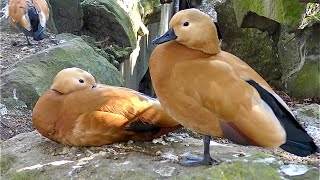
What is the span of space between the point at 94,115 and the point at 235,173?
2.48 feet

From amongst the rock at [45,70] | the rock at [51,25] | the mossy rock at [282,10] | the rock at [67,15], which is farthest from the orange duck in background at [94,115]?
the rock at [67,15]

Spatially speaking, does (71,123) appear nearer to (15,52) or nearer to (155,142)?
(155,142)

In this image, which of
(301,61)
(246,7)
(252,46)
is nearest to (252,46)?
(252,46)

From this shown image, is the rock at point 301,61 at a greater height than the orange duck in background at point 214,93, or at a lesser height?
lesser

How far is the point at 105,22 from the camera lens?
23.5 ft

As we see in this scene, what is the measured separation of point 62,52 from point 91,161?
79.4 inches

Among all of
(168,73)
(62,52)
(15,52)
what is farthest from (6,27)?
(168,73)

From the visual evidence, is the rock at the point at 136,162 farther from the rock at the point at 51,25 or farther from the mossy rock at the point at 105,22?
the mossy rock at the point at 105,22

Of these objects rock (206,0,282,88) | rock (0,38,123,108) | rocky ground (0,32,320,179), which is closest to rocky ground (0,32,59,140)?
rock (0,38,123,108)

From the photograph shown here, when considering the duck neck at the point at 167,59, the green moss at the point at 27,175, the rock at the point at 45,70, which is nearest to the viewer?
the duck neck at the point at 167,59

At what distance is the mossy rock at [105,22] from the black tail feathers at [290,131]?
4.98 metres

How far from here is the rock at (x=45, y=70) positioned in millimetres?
4109

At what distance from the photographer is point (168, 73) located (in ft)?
7.55

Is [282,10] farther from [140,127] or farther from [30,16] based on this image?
[140,127]
